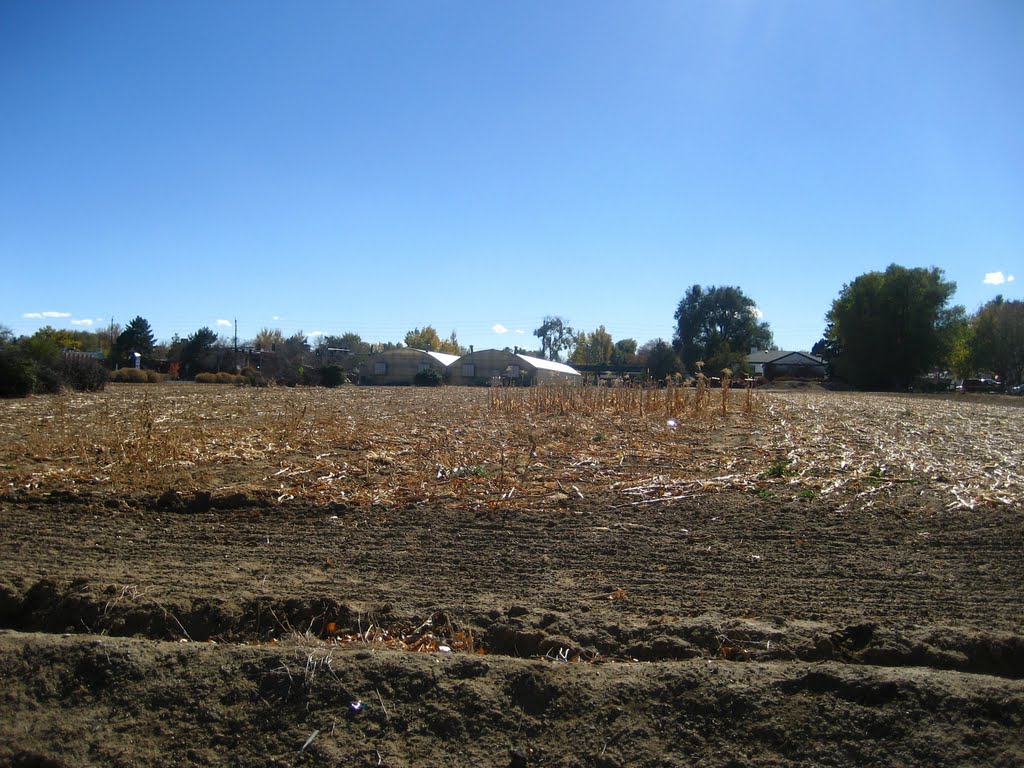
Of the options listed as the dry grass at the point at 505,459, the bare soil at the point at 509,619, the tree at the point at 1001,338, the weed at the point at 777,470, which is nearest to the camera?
the bare soil at the point at 509,619

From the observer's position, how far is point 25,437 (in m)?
12.6

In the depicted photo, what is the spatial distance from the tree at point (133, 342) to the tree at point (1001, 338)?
277ft

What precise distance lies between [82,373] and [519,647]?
3358cm

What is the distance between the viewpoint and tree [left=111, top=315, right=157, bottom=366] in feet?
223

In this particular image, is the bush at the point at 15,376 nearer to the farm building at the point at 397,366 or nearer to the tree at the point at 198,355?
the tree at the point at 198,355

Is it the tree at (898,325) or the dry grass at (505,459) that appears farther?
the tree at (898,325)

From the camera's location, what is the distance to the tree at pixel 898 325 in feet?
200

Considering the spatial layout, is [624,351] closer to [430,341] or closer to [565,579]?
[430,341]

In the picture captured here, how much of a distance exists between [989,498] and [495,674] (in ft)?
21.4

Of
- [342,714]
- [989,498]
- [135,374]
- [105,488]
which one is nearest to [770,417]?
[989,498]

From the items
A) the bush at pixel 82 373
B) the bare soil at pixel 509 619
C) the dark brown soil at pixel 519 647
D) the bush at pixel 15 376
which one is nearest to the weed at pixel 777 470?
the bare soil at pixel 509 619

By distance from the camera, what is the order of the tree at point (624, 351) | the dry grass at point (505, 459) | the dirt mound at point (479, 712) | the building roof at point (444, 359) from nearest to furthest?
the dirt mound at point (479, 712), the dry grass at point (505, 459), the building roof at point (444, 359), the tree at point (624, 351)

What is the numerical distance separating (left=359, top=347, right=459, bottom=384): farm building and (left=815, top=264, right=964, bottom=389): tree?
3951 centimetres

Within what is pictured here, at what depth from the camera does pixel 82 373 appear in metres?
31.6
